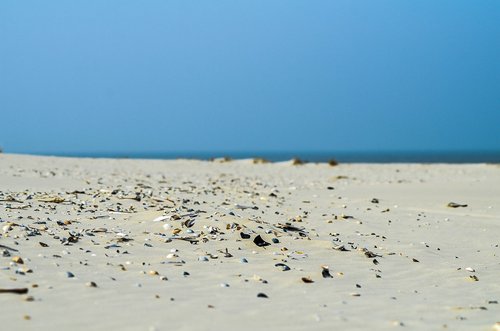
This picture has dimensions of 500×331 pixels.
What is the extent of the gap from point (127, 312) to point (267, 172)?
69.0 ft

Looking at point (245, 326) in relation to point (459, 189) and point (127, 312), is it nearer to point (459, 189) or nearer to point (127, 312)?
point (127, 312)

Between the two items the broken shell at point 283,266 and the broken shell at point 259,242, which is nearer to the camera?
the broken shell at point 283,266

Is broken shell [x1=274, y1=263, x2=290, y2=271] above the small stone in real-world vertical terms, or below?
below

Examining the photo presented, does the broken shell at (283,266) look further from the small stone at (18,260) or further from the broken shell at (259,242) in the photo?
the small stone at (18,260)

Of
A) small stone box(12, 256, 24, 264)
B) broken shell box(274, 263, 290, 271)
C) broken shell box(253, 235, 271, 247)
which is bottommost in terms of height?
broken shell box(274, 263, 290, 271)

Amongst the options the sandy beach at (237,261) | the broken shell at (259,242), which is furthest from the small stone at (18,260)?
the broken shell at (259,242)

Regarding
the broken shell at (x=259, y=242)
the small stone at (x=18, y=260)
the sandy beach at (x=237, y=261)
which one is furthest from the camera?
the broken shell at (x=259, y=242)

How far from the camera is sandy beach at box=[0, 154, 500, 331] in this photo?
541 centimetres

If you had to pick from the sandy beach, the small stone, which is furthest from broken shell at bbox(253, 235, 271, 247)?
the small stone

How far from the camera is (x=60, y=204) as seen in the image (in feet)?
37.4

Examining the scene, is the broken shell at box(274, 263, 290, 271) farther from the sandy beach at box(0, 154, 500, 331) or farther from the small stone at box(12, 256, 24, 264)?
the small stone at box(12, 256, 24, 264)

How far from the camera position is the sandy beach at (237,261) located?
5.41 m

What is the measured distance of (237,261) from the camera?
26.0 ft

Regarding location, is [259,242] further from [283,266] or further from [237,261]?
[283,266]
